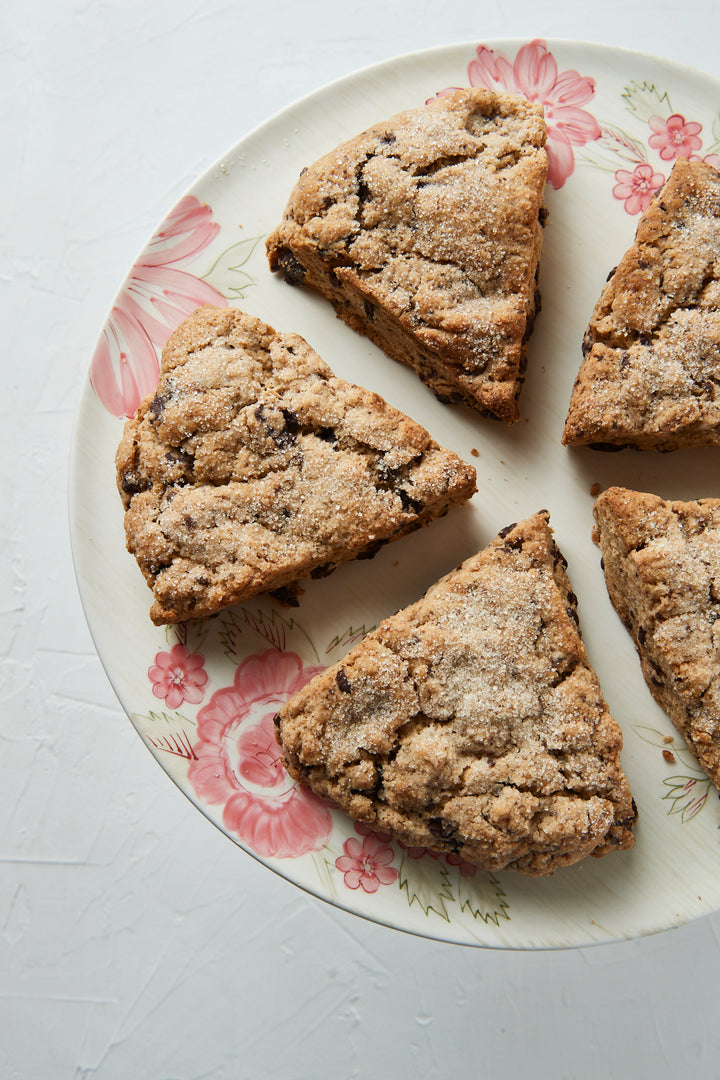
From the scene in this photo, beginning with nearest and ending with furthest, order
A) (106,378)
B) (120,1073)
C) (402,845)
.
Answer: (402,845) → (106,378) → (120,1073)

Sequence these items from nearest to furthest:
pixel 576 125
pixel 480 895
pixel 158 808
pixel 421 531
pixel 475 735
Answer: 1. pixel 475 735
2. pixel 480 895
3. pixel 421 531
4. pixel 576 125
5. pixel 158 808

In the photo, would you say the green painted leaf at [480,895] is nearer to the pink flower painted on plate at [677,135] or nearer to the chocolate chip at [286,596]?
the chocolate chip at [286,596]

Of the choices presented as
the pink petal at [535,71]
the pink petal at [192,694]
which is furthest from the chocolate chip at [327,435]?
the pink petal at [535,71]

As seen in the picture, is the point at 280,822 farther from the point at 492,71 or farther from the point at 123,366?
the point at 492,71

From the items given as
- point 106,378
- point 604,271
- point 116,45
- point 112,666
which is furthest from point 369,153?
point 112,666

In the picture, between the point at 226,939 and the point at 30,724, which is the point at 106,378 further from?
the point at 226,939

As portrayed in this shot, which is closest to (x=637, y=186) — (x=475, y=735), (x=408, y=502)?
(x=408, y=502)
